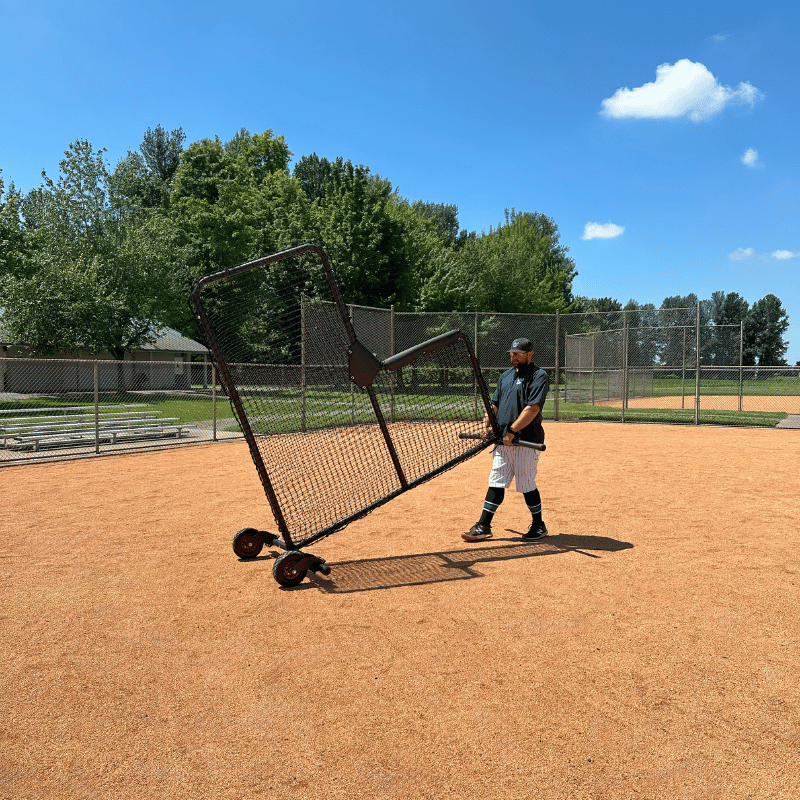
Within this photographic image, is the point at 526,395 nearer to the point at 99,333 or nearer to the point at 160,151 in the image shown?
the point at 99,333

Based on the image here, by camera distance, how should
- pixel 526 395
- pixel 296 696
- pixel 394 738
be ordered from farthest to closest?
pixel 526 395
pixel 296 696
pixel 394 738

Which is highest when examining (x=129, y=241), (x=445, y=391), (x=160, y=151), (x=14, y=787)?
(x=160, y=151)

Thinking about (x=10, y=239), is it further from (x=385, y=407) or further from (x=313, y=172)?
(x=313, y=172)

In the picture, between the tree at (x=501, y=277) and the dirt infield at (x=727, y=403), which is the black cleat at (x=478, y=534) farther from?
the tree at (x=501, y=277)

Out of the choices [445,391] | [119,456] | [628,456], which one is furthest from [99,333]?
[628,456]

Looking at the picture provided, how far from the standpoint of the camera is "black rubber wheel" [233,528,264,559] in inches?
216

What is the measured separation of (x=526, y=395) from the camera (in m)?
5.86

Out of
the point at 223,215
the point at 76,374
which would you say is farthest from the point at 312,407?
the point at 223,215

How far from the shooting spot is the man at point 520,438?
586cm

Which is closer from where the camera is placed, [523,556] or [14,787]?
[14,787]

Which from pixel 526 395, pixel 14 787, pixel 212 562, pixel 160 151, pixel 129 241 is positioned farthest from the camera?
pixel 160 151

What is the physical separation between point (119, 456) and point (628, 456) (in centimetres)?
1019

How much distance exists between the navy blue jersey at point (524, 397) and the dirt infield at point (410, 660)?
3.66ft

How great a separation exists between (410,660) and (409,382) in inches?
383
